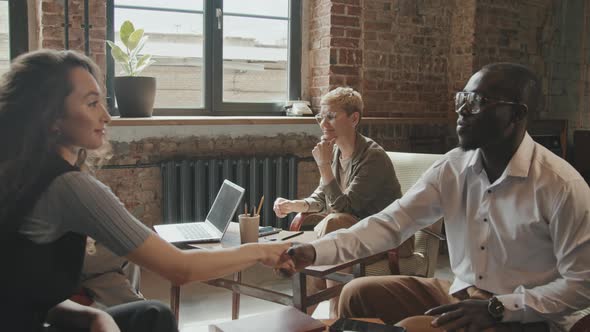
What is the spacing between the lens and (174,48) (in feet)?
14.5

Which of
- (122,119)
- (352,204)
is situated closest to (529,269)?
(352,204)

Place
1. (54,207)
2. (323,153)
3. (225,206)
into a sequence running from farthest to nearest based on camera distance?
(323,153), (225,206), (54,207)

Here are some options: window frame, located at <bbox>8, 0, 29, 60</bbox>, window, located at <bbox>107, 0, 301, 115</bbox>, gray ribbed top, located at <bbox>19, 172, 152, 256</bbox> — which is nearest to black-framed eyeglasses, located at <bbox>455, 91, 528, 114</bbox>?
gray ribbed top, located at <bbox>19, 172, 152, 256</bbox>

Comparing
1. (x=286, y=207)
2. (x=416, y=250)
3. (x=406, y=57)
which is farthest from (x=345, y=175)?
(x=406, y=57)

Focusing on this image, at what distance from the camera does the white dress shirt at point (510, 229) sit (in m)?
1.66

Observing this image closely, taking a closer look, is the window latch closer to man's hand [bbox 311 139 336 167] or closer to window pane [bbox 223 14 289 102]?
window pane [bbox 223 14 289 102]

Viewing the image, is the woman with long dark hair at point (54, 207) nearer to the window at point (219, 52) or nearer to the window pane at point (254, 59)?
the window at point (219, 52)

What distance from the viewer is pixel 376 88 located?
4957 mm

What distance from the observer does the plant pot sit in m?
3.99

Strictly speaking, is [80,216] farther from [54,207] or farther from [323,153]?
[323,153]

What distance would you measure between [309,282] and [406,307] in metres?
1.03

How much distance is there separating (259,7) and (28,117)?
3436mm

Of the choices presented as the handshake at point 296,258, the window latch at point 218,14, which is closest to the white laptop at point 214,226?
the handshake at point 296,258

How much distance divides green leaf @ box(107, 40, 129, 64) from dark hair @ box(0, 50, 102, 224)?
2414mm
